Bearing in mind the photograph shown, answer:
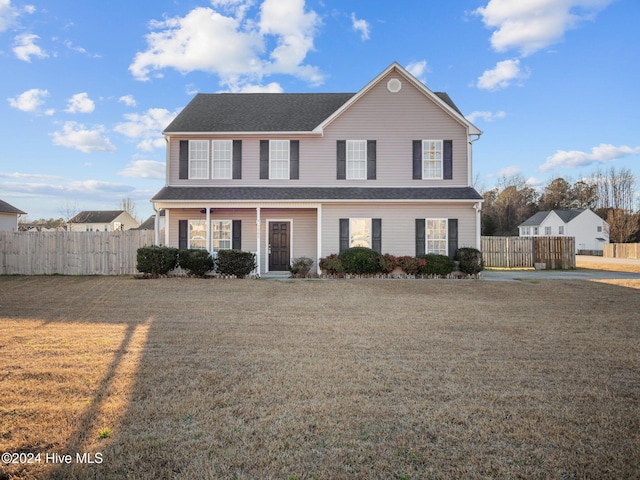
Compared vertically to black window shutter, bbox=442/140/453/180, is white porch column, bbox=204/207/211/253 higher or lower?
lower

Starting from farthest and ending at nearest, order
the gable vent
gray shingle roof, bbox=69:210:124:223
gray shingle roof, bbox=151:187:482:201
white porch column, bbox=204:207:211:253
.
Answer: gray shingle roof, bbox=69:210:124:223
the gable vent
white porch column, bbox=204:207:211:253
gray shingle roof, bbox=151:187:482:201

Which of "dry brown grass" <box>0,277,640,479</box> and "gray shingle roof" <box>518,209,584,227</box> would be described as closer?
"dry brown grass" <box>0,277,640,479</box>

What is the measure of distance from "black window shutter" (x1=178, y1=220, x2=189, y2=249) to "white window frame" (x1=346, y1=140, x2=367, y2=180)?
294 inches

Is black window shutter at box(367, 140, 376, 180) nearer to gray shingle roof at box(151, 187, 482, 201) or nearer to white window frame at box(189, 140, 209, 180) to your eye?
gray shingle roof at box(151, 187, 482, 201)

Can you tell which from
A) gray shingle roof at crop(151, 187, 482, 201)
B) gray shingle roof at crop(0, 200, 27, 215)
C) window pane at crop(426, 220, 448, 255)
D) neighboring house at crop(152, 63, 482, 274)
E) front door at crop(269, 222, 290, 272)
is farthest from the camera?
gray shingle roof at crop(0, 200, 27, 215)

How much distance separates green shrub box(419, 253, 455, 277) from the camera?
1603cm

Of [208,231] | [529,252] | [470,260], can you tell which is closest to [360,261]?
[470,260]

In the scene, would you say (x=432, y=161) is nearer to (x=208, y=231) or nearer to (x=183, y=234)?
(x=208, y=231)

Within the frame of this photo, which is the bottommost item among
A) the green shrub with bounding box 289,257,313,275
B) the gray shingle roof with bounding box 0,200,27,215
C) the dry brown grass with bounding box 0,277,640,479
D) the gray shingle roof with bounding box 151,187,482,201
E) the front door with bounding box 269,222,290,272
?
the dry brown grass with bounding box 0,277,640,479

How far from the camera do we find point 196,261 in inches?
615

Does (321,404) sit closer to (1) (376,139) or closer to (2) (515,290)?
(2) (515,290)

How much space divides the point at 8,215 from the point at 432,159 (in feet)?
113

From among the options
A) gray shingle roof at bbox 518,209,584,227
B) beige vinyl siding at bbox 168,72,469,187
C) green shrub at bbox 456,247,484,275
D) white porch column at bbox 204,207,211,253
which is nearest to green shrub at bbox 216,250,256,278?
white porch column at bbox 204,207,211,253

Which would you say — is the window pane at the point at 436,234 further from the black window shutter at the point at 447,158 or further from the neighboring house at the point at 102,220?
the neighboring house at the point at 102,220
